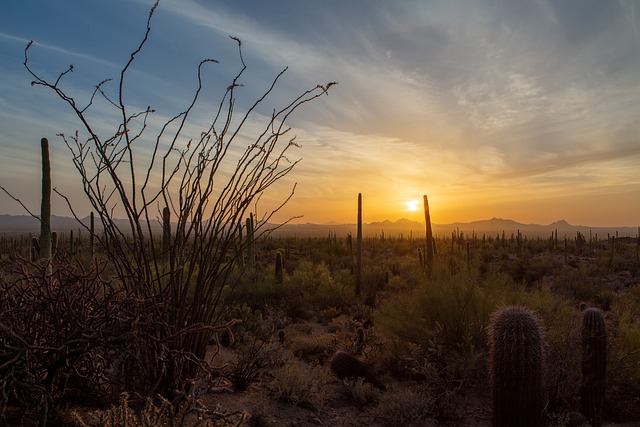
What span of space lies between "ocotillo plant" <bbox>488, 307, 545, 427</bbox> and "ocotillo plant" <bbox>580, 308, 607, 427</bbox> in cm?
104

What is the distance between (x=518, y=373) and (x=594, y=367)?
5.08 ft

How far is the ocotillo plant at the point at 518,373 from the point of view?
523cm

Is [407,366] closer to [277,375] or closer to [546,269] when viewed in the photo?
[277,375]

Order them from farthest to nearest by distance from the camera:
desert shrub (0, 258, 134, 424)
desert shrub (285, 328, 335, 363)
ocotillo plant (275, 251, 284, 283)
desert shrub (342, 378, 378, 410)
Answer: ocotillo plant (275, 251, 284, 283) → desert shrub (285, 328, 335, 363) → desert shrub (342, 378, 378, 410) → desert shrub (0, 258, 134, 424)

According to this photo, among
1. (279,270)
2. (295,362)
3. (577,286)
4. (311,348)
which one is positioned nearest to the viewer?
(295,362)

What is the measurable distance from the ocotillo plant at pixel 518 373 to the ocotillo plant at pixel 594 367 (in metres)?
1.04

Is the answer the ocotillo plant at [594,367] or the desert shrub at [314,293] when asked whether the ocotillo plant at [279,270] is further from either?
the ocotillo plant at [594,367]

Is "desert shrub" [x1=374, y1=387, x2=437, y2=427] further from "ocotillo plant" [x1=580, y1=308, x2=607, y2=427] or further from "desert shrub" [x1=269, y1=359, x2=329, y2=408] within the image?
"ocotillo plant" [x1=580, y1=308, x2=607, y2=427]

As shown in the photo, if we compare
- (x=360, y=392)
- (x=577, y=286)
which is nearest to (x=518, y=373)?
(x=360, y=392)

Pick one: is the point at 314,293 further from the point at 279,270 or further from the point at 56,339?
the point at 56,339

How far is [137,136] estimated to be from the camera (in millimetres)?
3939

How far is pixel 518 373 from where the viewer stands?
5.25 m

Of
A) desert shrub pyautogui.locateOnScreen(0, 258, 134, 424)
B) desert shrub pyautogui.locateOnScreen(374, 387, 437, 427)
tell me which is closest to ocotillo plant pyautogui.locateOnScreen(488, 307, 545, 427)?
desert shrub pyautogui.locateOnScreen(374, 387, 437, 427)

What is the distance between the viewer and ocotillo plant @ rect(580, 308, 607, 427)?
6043mm
